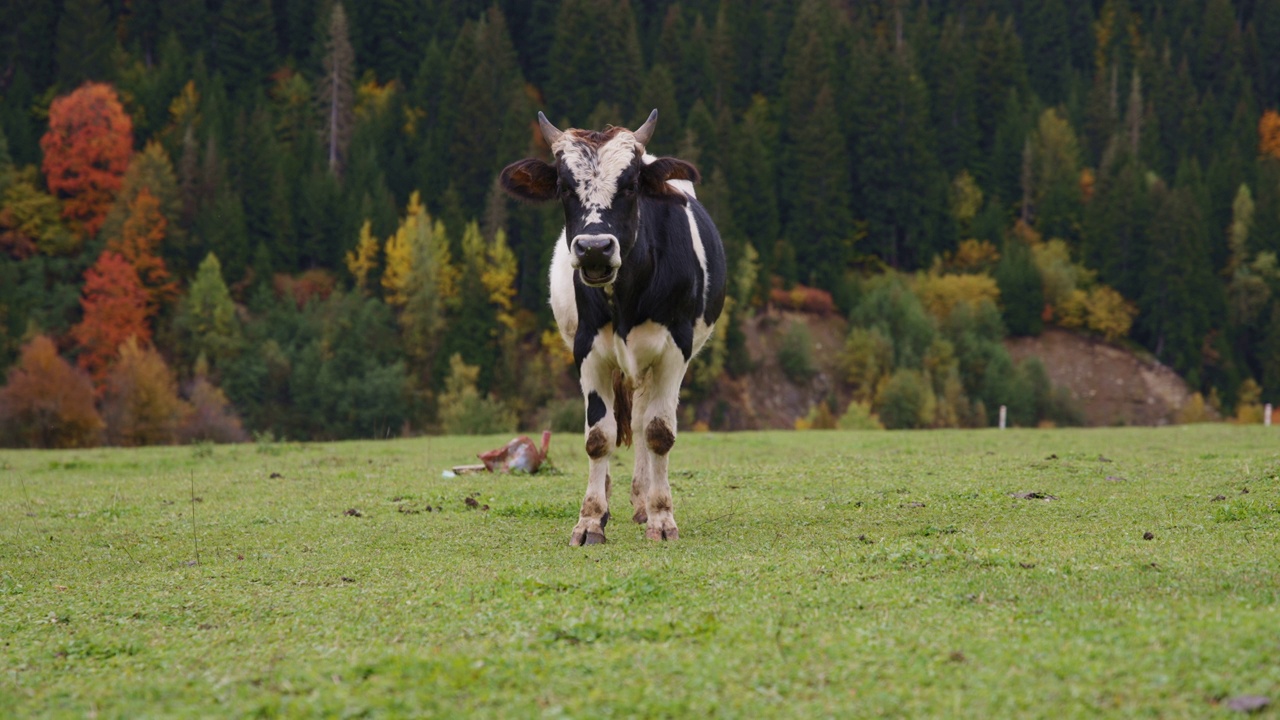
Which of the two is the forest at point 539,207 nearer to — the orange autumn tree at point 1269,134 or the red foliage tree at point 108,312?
the red foliage tree at point 108,312

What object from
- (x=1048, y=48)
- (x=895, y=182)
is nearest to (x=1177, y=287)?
(x=895, y=182)

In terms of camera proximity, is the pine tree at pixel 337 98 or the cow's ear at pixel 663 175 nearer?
the cow's ear at pixel 663 175

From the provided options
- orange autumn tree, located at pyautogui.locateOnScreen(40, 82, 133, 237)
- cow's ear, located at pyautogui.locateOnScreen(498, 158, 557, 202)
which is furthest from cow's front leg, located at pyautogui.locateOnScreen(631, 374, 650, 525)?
orange autumn tree, located at pyautogui.locateOnScreen(40, 82, 133, 237)

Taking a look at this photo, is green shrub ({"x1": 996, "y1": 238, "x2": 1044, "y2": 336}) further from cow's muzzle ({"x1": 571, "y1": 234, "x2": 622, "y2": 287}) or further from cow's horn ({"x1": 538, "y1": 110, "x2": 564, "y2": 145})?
cow's muzzle ({"x1": 571, "y1": 234, "x2": 622, "y2": 287})

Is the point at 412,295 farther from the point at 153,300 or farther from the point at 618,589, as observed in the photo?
the point at 618,589

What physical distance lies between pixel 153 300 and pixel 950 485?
81.1 m

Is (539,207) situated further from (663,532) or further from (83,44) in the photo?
(663,532)

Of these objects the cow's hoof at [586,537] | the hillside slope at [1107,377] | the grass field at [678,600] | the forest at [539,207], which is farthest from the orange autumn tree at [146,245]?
the cow's hoof at [586,537]

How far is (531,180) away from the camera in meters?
12.1

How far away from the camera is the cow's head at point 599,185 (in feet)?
35.7

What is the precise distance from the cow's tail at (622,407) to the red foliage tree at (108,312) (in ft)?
243

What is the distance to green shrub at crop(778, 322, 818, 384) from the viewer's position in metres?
89.6

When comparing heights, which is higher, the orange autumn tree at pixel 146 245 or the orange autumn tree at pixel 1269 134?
the orange autumn tree at pixel 1269 134

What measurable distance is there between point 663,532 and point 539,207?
8220cm
